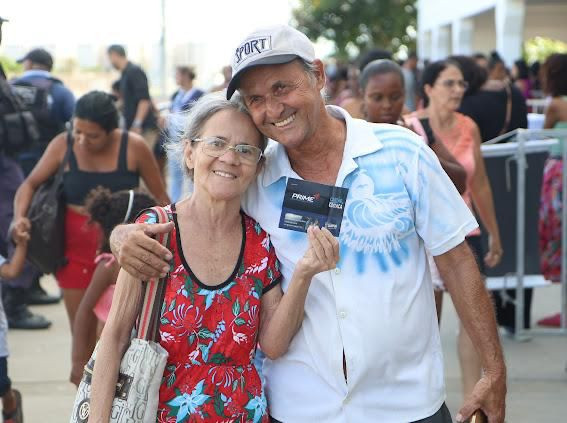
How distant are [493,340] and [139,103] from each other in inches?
412

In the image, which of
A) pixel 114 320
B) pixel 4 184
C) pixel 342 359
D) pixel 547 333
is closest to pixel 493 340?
pixel 342 359

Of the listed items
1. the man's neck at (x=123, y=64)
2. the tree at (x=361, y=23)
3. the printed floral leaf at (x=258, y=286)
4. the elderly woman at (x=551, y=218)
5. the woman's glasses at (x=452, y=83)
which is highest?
the tree at (x=361, y=23)

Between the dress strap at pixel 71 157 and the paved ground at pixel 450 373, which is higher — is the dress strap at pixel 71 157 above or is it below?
above

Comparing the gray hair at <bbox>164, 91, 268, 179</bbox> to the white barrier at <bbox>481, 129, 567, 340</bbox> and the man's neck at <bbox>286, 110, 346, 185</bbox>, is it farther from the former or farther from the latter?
the white barrier at <bbox>481, 129, 567, 340</bbox>

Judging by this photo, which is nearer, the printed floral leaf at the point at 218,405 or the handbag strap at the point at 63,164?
the printed floral leaf at the point at 218,405

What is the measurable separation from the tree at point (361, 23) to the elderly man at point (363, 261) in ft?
197

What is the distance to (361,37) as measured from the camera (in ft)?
214

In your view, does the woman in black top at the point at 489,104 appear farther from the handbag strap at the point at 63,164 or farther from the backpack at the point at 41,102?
the backpack at the point at 41,102

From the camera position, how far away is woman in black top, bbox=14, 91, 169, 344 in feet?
18.9

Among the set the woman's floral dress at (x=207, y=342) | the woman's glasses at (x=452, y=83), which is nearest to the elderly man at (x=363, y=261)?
the woman's floral dress at (x=207, y=342)

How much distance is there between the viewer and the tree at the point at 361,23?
207ft

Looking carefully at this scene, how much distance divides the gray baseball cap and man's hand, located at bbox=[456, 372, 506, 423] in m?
1.09

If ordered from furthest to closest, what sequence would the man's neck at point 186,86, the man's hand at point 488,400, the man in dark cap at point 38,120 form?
the man's neck at point 186,86
the man in dark cap at point 38,120
the man's hand at point 488,400

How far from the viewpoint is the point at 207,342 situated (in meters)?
2.90
